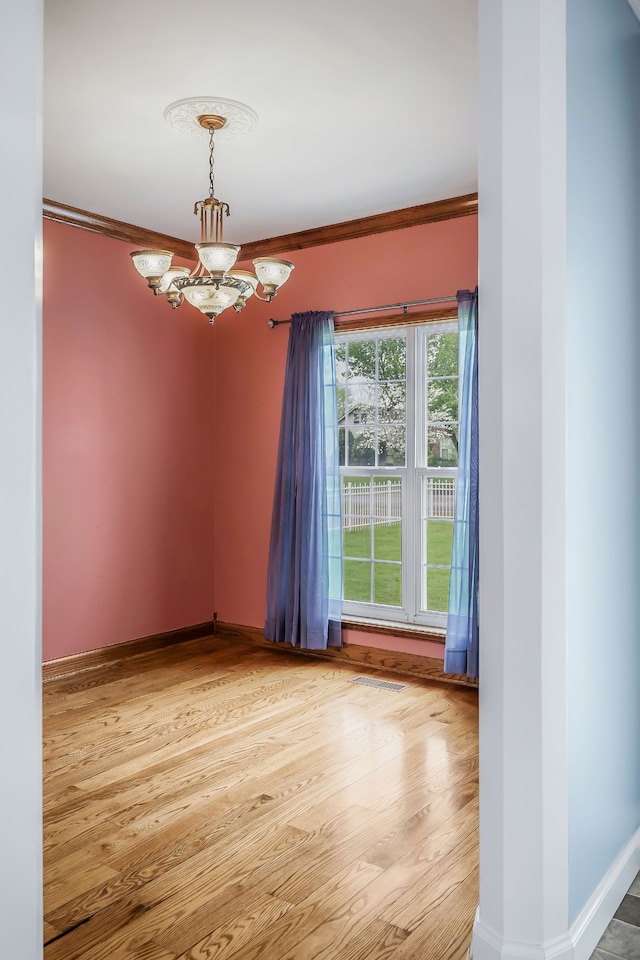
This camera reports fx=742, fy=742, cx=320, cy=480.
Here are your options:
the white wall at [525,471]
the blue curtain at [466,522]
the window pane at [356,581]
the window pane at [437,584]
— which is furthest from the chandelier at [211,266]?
the window pane at [437,584]

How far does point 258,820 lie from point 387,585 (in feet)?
12.4

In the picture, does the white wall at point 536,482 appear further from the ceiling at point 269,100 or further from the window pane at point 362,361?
the window pane at point 362,361

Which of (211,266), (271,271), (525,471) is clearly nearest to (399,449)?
(271,271)

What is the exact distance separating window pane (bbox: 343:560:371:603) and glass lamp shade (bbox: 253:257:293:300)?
2.30 m

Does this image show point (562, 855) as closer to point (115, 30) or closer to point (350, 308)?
point (115, 30)

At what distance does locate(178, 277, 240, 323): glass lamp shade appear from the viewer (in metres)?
3.33

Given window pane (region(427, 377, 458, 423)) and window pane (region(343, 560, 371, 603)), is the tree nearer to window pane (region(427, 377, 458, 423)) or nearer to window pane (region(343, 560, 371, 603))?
window pane (region(427, 377, 458, 423))

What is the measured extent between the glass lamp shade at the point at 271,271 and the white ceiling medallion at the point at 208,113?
605mm

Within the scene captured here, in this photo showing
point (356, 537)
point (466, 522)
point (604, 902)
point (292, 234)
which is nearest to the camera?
point (604, 902)

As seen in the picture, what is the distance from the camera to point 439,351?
186 inches

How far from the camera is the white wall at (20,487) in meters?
0.90

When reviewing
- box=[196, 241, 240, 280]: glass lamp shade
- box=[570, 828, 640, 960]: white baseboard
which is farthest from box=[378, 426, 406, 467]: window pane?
box=[570, 828, 640, 960]: white baseboard

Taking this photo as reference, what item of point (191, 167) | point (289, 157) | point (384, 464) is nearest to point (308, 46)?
point (289, 157)

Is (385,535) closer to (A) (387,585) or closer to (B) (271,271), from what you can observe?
(A) (387,585)
